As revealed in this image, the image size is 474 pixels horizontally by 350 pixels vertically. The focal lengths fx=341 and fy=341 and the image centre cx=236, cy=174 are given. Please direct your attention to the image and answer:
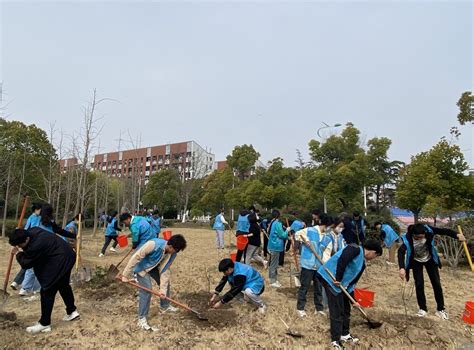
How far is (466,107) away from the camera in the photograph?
1270 cm

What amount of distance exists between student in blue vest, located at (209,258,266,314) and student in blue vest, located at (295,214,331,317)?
0.64 meters

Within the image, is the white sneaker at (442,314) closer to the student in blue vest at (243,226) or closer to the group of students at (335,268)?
the group of students at (335,268)

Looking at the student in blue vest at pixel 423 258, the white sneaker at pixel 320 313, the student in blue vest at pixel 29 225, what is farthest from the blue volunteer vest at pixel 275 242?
the student in blue vest at pixel 29 225

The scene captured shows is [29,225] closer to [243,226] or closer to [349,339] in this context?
[243,226]

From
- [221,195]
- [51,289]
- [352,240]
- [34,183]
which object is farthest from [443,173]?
[34,183]

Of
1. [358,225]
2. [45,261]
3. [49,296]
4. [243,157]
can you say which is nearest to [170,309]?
[49,296]

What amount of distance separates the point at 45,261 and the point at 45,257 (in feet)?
0.18

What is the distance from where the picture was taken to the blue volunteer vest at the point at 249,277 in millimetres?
4871

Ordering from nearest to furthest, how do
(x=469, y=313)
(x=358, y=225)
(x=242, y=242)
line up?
1. (x=469, y=313)
2. (x=242, y=242)
3. (x=358, y=225)

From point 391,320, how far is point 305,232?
5.90 feet

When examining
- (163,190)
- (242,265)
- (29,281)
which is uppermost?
(163,190)

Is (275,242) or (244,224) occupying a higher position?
(244,224)

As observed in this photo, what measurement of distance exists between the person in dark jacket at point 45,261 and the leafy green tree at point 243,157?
23.9m

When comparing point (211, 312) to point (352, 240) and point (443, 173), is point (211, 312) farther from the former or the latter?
point (443, 173)
